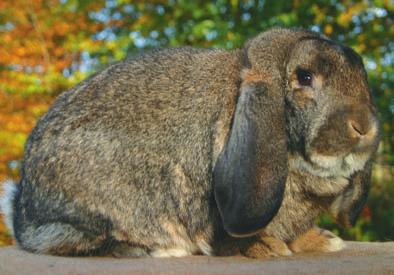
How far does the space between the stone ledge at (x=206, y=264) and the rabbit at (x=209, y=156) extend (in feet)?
0.46

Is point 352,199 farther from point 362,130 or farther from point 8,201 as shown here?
point 8,201

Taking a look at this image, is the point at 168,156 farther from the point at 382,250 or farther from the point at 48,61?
the point at 48,61

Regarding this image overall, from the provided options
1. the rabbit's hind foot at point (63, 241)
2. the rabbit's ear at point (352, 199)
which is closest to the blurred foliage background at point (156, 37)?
the rabbit's ear at point (352, 199)

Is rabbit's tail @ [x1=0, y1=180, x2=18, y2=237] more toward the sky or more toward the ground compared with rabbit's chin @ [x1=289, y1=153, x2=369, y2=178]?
more toward the ground

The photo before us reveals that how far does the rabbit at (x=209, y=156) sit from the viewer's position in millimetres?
3295

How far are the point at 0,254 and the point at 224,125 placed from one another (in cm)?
139

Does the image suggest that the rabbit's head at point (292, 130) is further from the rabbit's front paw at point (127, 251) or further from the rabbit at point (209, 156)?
the rabbit's front paw at point (127, 251)

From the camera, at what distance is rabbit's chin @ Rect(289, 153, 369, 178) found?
331cm

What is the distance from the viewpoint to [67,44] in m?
10.5


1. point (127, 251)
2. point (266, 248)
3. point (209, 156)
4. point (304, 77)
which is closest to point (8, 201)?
point (127, 251)

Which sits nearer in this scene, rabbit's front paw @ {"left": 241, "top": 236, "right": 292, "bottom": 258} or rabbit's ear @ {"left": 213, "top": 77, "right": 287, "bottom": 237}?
rabbit's ear @ {"left": 213, "top": 77, "right": 287, "bottom": 237}

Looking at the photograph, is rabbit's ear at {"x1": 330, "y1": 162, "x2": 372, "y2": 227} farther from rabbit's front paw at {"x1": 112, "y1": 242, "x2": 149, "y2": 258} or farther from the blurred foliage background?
the blurred foliage background

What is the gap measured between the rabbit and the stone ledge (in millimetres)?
141

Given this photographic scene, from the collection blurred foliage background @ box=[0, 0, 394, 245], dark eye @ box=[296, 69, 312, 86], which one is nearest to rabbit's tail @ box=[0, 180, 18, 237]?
dark eye @ box=[296, 69, 312, 86]
